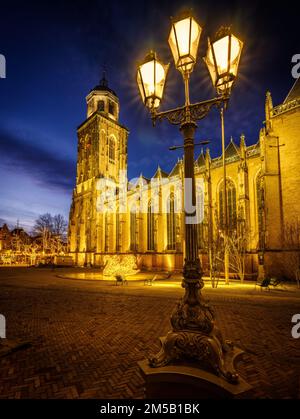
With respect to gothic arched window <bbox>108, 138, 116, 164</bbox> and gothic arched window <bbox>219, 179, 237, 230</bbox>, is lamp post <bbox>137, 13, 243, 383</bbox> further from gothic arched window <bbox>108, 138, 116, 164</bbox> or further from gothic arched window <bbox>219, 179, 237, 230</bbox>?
gothic arched window <bbox>108, 138, 116, 164</bbox>

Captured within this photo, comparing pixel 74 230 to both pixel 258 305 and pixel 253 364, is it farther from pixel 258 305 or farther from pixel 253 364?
pixel 253 364

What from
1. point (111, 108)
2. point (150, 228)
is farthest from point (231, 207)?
point (111, 108)

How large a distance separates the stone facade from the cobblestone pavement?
36.0 feet

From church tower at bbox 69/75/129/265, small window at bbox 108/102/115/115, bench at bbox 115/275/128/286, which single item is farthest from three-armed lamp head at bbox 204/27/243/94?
small window at bbox 108/102/115/115

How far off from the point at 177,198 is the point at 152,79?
26054 mm

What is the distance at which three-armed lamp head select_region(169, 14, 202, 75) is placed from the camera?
3.06m

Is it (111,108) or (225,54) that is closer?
(225,54)

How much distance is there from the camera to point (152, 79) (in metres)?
3.46

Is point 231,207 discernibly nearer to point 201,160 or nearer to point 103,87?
point 201,160

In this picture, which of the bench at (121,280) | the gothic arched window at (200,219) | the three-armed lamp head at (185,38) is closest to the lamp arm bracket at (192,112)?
the three-armed lamp head at (185,38)

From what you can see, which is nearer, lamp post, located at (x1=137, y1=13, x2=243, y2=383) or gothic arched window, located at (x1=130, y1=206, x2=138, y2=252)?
lamp post, located at (x1=137, y1=13, x2=243, y2=383)

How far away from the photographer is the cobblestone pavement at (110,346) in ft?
10.3
